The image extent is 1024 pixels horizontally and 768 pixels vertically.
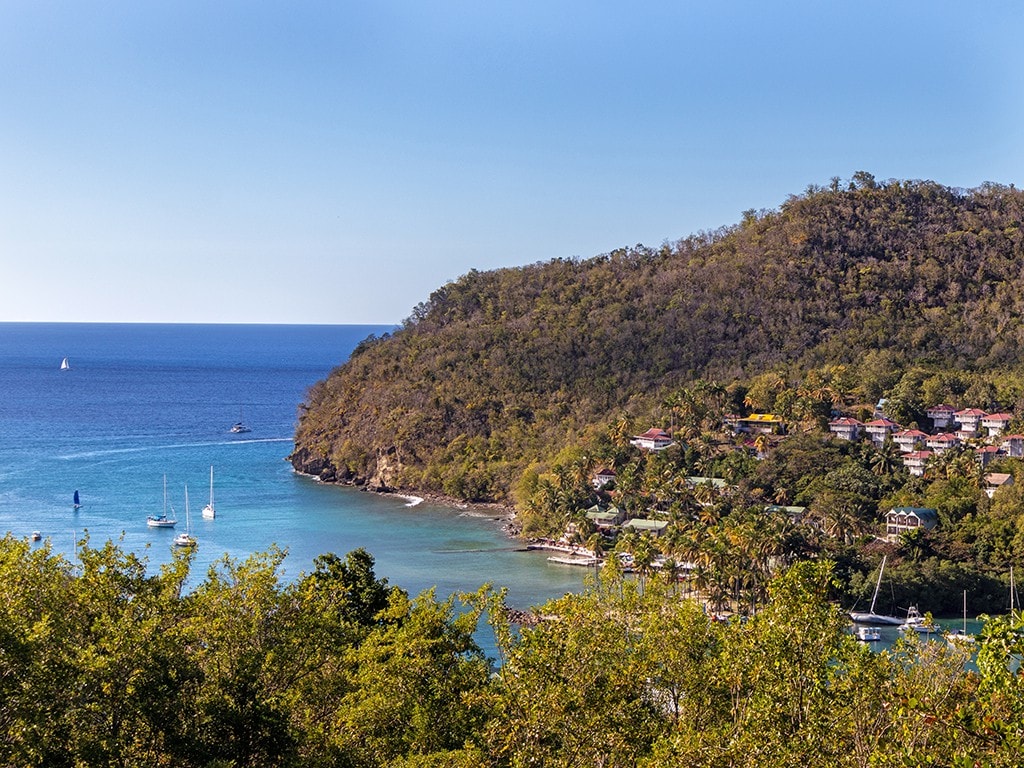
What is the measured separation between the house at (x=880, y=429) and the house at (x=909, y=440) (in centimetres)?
50

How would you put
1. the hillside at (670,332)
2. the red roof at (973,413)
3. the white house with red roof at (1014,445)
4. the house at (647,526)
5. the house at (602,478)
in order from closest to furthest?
1. the house at (647,526)
2. the white house with red roof at (1014,445)
3. the house at (602,478)
4. the red roof at (973,413)
5. the hillside at (670,332)

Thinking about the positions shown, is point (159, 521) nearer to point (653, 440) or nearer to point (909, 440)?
point (653, 440)

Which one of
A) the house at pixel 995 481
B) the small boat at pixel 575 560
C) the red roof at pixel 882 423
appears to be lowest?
the small boat at pixel 575 560

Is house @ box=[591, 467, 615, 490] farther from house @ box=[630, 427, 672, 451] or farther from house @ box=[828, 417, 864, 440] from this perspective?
house @ box=[828, 417, 864, 440]

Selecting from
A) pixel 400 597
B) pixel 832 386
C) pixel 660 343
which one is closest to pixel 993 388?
pixel 832 386

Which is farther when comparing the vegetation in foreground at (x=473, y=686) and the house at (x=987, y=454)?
the house at (x=987, y=454)

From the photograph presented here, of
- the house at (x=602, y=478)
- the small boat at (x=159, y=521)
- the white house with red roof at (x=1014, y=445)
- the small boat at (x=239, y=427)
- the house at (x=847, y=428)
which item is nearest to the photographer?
the white house with red roof at (x=1014, y=445)

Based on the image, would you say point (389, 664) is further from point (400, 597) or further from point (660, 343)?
point (660, 343)

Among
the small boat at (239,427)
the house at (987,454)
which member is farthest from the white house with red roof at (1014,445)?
the small boat at (239,427)

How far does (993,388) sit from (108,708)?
65.9 meters

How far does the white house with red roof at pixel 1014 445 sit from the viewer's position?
195 ft

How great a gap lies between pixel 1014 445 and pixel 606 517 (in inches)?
911

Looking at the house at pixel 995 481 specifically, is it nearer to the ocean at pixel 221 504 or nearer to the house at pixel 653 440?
the house at pixel 653 440

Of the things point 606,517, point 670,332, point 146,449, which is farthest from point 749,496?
point 146,449
